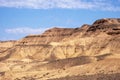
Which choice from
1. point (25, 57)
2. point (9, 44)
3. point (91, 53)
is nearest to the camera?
point (91, 53)

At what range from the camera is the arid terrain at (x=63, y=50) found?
99319mm

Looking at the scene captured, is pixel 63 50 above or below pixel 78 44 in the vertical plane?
below

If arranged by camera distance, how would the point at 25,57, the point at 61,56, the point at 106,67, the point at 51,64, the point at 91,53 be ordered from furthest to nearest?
the point at 25,57 → the point at 61,56 → the point at 91,53 → the point at 51,64 → the point at 106,67

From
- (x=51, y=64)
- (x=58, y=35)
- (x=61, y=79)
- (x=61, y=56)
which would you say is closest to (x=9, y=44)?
(x=58, y=35)

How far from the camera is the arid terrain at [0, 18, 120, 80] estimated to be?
99.3m

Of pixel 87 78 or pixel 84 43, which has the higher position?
pixel 84 43

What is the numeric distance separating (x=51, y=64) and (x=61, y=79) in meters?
29.6

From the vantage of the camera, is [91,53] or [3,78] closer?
[3,78]

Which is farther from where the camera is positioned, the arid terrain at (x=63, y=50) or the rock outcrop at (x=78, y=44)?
the rock outcrop at (x=78, y=44)

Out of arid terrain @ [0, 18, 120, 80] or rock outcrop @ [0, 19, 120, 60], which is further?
rock outcrop @ [0, 19, 120, 60]

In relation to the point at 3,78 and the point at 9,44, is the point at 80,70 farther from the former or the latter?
the point at 9,44

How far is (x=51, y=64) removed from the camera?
103125 mm

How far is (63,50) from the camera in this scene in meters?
138

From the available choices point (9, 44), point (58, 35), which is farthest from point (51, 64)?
point (9, 44)
